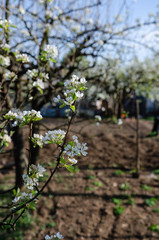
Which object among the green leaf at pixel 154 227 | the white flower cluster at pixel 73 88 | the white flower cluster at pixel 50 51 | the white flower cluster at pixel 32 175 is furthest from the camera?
the green leaf at pixel 154 227

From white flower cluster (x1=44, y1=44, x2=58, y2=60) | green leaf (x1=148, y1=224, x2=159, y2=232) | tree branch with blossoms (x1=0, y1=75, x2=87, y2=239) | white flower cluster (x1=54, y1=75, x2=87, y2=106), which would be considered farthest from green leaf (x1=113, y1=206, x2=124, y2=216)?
white flower cluster (x1=54, y1=75, x2=87, y2=106)

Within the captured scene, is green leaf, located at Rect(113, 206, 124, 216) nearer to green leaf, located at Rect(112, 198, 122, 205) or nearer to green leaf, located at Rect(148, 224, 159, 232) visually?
green leaf, located at Rect(112, 198, 122, 205)

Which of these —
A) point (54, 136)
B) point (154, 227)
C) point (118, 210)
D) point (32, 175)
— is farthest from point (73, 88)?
point (118, 210)

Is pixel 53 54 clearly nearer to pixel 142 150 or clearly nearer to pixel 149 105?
pixel 142 150

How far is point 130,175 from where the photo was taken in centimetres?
620

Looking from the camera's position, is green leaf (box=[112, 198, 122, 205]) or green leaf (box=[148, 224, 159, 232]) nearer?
green leaf (box=[148, 224, 159, 232])

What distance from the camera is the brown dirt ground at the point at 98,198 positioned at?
3939 millimetres

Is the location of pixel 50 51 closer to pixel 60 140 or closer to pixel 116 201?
pixel 60 140

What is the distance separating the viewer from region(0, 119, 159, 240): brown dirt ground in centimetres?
394

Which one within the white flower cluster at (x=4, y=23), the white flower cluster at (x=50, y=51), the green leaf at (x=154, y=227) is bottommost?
the green leaf at (x=154, y=227)

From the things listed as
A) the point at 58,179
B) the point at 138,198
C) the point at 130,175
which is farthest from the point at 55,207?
the point at 130,175

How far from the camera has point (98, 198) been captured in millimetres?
5004

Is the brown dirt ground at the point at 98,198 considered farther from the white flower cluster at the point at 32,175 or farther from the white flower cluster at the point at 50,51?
the white flower cluster at the point at 32,175

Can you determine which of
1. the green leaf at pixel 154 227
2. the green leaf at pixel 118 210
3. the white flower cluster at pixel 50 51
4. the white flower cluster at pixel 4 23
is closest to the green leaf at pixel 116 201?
the green leaf at pixel 118 210
